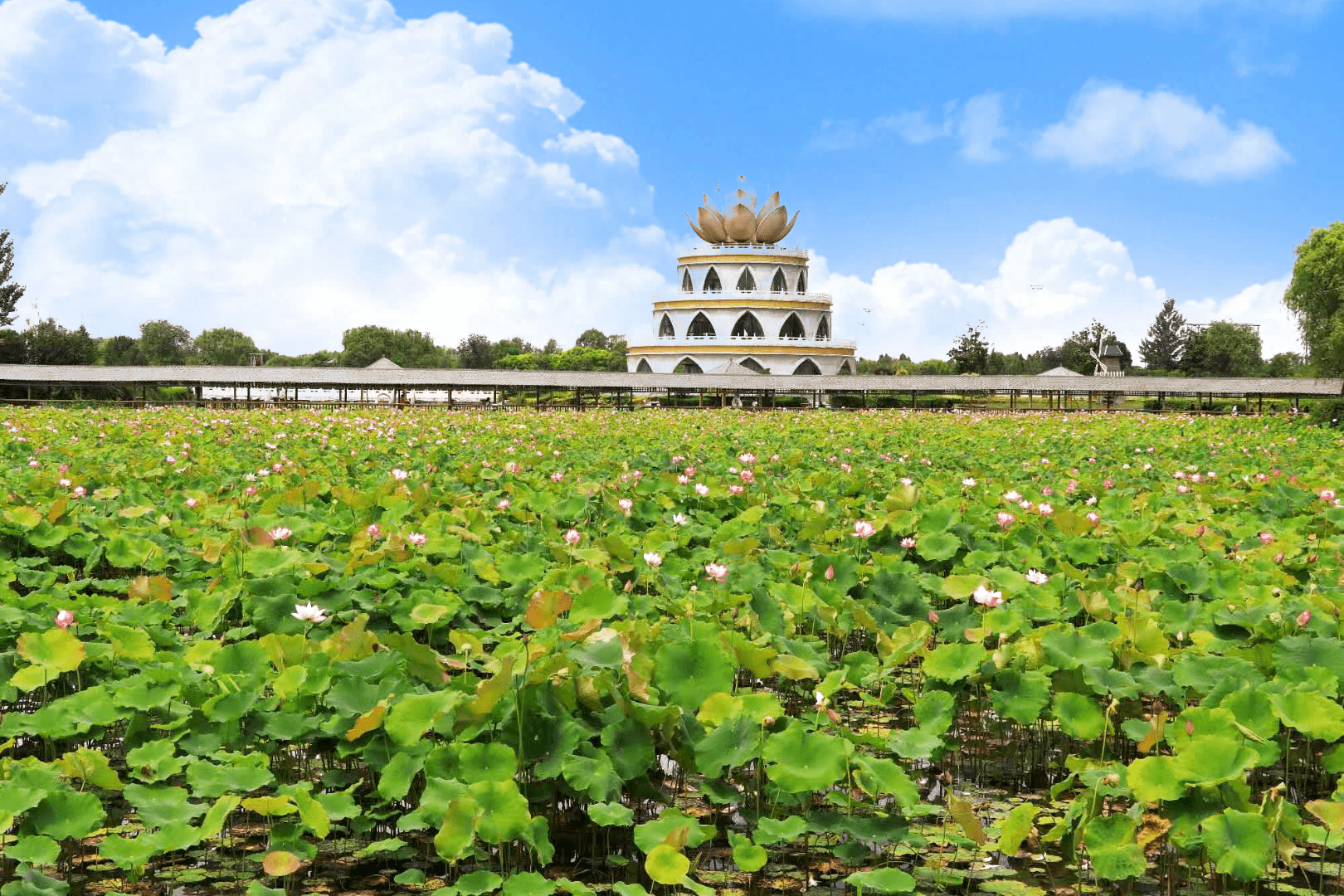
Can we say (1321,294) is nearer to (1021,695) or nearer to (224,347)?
(1021,695)

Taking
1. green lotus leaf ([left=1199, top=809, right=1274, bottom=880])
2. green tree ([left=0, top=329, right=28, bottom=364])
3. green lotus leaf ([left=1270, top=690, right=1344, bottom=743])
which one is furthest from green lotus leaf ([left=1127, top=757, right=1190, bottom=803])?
green tree ([left=0, top=329, right=28, bottom=364])

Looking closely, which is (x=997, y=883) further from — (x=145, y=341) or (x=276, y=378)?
(x=145, y=341)

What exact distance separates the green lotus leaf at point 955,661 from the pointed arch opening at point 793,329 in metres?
58.0

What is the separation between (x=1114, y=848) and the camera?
9.18 ft

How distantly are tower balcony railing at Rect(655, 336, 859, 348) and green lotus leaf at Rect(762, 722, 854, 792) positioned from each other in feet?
186

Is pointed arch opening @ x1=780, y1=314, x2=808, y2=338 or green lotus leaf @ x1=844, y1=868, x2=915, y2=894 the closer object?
green lotus leaf @ x1=844, y1=868, x2=915, y2=894

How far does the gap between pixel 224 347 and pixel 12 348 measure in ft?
149

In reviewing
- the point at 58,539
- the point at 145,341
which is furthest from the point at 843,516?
the point at 145,341

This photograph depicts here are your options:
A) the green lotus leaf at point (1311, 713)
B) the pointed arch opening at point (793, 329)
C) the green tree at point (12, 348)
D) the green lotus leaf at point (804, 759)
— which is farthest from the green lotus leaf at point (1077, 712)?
the green tree at point (12, 348)

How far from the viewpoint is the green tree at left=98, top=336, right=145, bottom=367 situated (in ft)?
298

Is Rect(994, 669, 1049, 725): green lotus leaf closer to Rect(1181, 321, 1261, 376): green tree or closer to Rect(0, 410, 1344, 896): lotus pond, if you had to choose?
Rect(0, 410, 1344, 896): lotus pond

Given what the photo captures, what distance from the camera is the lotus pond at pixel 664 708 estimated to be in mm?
2895

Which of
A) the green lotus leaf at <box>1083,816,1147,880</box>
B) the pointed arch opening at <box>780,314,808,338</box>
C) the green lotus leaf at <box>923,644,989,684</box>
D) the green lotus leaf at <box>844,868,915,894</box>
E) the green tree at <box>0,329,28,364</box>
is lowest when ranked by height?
the green lotus leaf at <box>844,868,915,894</box>

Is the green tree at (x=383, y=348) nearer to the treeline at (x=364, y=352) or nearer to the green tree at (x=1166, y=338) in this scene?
the treeline at (x=364, y=352)
